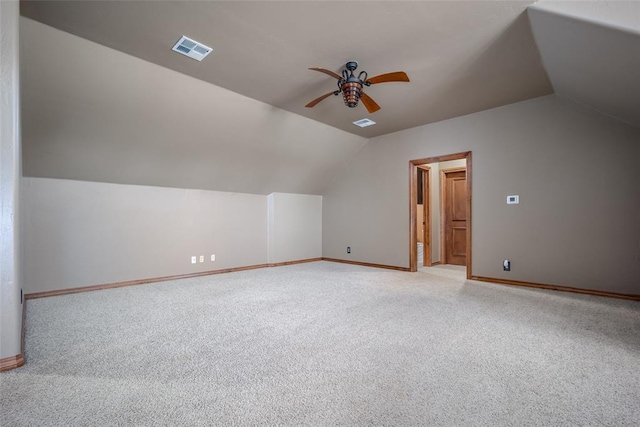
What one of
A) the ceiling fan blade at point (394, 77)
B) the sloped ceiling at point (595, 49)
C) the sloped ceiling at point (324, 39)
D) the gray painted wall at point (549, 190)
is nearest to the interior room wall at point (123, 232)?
the sloped ceiling at point (324, 39)

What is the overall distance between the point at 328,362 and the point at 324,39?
280 cm

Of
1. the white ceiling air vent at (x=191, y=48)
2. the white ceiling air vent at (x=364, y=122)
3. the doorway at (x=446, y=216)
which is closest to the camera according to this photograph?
the white ceiling air vent at (x=191, y=48)

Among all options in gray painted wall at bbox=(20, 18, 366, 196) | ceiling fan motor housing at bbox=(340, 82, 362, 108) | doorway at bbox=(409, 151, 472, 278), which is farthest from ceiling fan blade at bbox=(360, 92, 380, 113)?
doorway at bbox=(409, 151, 472, 278)

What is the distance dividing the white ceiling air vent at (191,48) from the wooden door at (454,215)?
18.0 ft

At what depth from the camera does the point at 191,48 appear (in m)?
2.97

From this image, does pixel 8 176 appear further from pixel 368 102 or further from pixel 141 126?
pixel 368 102

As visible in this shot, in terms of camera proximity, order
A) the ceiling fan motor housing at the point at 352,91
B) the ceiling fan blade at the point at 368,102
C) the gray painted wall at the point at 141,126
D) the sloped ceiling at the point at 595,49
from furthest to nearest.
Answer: the ceiling fan blade at the point at 368,102 → the ceiling fan motor housing at the point at 352,91 → the gray painted wall at the point at 141,126 → the sloped ceiling at the point at 595,49

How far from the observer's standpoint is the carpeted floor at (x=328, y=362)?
1.51m

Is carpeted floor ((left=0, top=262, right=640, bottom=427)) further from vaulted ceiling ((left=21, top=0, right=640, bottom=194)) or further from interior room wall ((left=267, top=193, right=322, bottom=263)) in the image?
interior room wall ((left=267, top=193, right=322, bottom=263))

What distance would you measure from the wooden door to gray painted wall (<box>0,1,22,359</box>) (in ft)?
22.2

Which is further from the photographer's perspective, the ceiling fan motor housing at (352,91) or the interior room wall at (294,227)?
the interior room wall at (294,227)

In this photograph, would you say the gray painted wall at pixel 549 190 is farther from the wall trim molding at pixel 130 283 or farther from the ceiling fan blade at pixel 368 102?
→ the wall trim molding at pixel 130 283

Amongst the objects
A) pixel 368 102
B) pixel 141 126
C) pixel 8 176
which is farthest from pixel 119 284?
pixel 368 102

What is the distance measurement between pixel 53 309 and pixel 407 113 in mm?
5307
